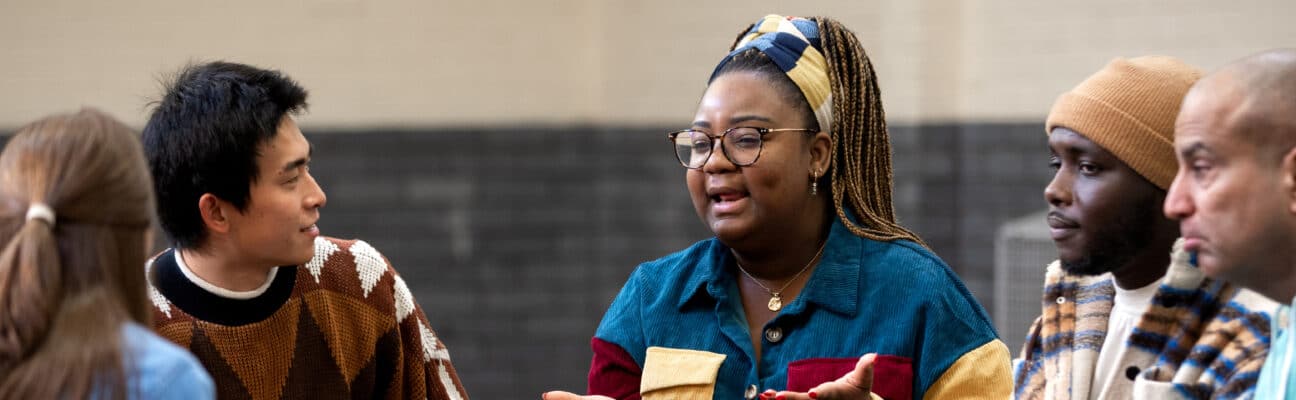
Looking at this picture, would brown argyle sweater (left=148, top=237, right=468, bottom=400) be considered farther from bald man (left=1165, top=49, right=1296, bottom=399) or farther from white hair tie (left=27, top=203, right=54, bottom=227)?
bald man (left=1165, top=49, right=1296, bottom=399)

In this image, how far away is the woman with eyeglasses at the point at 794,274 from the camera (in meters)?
2.71

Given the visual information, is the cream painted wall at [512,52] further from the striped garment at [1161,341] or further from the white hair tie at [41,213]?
the white hair tie at [41,213]

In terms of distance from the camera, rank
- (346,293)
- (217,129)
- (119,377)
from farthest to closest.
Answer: (346,293) → (217,129) → (119,377)

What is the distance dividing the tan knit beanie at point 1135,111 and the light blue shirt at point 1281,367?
570 mm

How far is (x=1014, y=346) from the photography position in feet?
17.9

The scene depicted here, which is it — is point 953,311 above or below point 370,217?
above

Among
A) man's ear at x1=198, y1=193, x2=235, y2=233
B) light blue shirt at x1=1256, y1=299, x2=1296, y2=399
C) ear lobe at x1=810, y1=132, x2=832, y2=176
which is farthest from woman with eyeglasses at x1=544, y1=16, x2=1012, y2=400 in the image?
man's ear at x1=198, y1=193, x2=235, y2=233

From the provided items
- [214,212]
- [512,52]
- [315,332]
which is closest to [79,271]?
[214,212]

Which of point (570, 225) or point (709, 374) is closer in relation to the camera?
point (709, 374)

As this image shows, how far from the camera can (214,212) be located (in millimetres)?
3064

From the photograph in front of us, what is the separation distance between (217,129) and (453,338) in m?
4.12

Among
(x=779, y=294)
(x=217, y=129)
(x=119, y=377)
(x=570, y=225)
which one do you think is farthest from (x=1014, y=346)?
(x=119, y=377)

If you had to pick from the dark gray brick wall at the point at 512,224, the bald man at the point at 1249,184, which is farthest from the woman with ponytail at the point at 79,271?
the dark gray brick wall at the point at 512,224

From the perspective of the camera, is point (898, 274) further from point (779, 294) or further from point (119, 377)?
point (119, 377)
